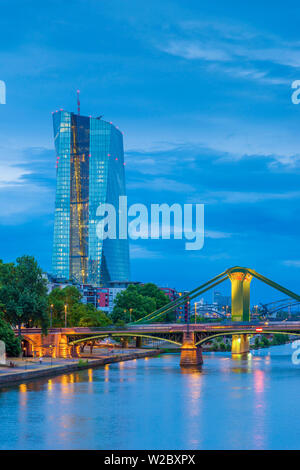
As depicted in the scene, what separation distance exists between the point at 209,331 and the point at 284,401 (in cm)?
3896

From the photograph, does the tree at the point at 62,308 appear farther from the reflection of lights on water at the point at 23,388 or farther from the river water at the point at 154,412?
the reflection of lights on water at the point at 23,388

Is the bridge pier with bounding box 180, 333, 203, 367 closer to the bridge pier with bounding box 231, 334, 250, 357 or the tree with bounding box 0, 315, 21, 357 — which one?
the tree with bounding box 0, 315, 21, 357

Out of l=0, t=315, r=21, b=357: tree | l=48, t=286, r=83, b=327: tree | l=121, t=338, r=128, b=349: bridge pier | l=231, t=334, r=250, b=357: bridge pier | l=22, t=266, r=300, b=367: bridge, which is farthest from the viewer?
l=121, t=338, r=128, b=349: bridge pier

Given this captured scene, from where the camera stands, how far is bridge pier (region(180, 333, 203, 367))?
334 ft

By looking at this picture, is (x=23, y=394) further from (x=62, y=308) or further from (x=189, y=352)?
(x=62, y=308)

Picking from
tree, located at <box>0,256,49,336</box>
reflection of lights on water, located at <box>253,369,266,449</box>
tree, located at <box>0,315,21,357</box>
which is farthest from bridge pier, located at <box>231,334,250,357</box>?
tree, located at <box>0,315,21,357</box>

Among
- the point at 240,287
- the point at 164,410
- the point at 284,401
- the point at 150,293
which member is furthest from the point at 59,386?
the point at 150,293

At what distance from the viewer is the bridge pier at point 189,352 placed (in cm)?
10188

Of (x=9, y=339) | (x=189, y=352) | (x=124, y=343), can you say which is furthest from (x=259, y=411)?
(x=124, y=343)

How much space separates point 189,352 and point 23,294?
23.6 m

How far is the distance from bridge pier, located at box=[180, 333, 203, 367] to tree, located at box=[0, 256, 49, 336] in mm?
18672

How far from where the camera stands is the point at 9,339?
283 ft

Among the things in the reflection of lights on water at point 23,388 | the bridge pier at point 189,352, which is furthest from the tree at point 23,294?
the reflection of lights on water at point 23,388

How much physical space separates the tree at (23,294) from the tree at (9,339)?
214 inches
